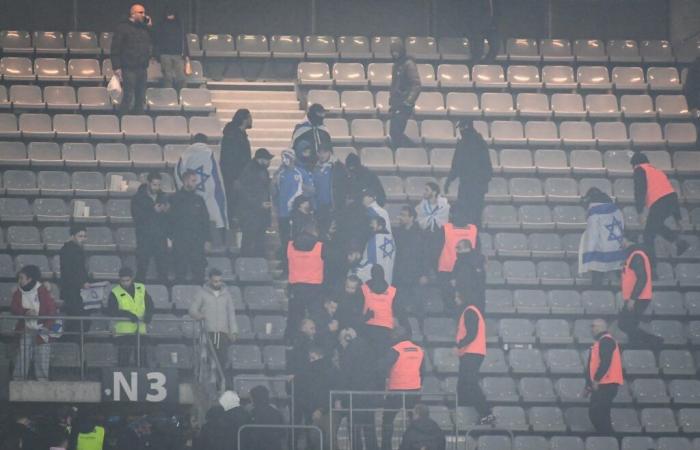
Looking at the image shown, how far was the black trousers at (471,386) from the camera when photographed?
18984mm

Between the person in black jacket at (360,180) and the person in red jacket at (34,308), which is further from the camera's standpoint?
the person in black jacket at (360,180)

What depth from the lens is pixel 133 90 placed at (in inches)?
928

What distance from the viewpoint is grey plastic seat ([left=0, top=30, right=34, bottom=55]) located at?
25.4 metres

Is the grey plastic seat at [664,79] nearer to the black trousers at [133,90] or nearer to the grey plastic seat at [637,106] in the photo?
the grey plastic seat at [637,106]

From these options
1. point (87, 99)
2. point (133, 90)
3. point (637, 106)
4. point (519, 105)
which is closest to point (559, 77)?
point (519, 105)

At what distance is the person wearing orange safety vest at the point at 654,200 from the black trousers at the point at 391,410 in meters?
4.63

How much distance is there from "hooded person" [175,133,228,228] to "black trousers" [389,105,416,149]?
322cm

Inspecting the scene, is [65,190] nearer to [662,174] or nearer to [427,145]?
[427,145]

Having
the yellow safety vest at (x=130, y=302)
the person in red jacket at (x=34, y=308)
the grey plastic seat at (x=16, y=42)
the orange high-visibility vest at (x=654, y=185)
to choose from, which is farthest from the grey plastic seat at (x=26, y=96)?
the orange high-visibility vest at (x=654, y=185)

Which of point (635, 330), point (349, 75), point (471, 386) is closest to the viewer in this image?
point (471, 386)

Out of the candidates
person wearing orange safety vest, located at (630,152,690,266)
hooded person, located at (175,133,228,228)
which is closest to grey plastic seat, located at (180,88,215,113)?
hooded person, located at (175,133,228,228)

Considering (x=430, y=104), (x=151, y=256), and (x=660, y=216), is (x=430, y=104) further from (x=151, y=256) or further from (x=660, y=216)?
(x=151, y=256)

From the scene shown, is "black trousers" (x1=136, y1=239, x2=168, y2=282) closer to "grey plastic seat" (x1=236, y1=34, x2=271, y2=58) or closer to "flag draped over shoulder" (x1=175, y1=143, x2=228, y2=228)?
"flag draped over shoulder" (x1=175, y1=143, x2=228, y2=228)

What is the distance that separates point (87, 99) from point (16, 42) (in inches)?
86.6
